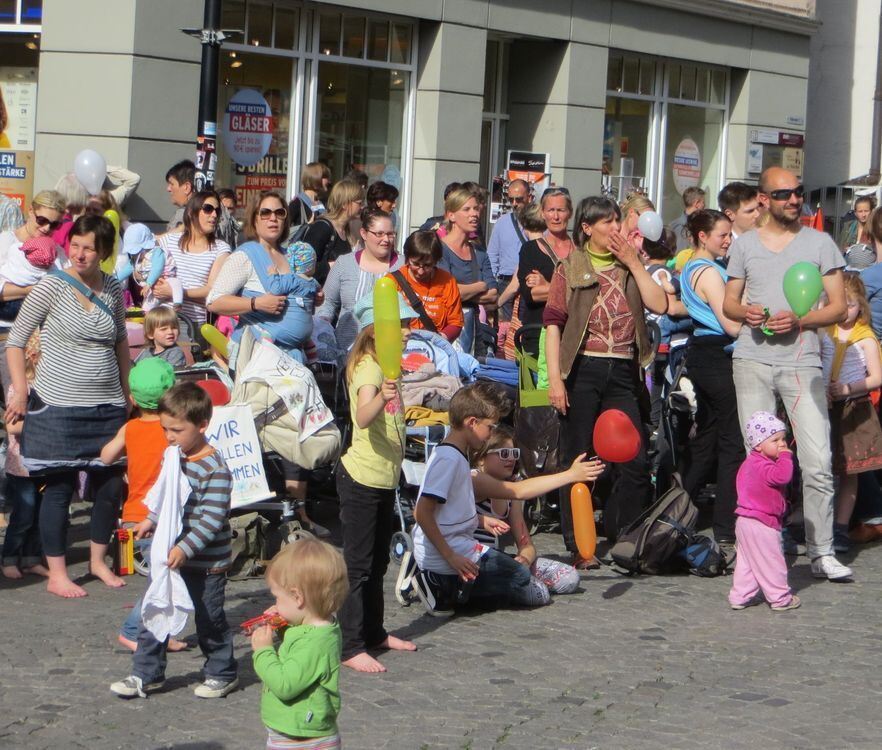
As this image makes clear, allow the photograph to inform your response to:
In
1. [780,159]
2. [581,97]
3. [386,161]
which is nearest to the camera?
[386,161]

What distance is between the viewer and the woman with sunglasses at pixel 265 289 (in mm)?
8695

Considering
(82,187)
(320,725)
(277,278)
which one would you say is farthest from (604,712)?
(82,187)

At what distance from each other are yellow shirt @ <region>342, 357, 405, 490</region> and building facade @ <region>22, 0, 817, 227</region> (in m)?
7.83

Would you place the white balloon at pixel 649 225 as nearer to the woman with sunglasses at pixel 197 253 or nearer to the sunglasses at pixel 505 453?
the woman with sunglasses at pixel 197 253

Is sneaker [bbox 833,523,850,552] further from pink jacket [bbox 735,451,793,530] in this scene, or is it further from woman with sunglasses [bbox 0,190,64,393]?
woman with sunglasses [bbox 0,190,64,393]

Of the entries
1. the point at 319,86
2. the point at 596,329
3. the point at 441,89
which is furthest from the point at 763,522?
the point at 441,89

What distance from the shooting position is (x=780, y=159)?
72.4 feet

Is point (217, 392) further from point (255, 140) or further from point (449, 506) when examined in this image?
point (255, 140)

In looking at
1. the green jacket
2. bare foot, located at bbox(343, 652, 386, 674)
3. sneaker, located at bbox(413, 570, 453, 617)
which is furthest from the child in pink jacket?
the green jacket

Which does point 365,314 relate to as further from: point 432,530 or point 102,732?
point 102,732

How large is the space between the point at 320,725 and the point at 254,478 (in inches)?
142

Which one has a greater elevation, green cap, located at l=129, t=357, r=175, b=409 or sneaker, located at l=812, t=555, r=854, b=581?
green cap, located at l=129, t=357, r=175, b=409

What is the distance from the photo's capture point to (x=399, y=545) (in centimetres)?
834

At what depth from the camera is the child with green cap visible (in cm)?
695
